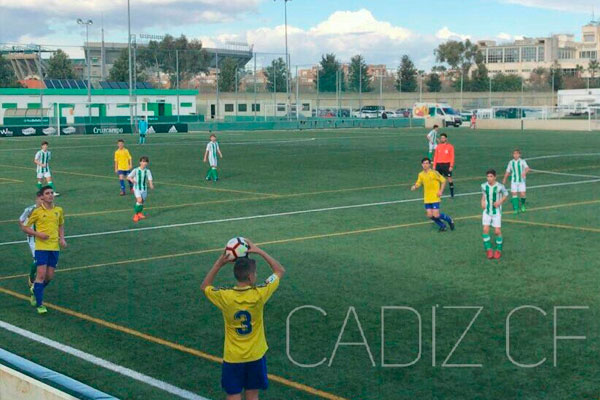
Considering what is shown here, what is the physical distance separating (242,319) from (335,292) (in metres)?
6.18

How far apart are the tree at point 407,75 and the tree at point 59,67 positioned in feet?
169

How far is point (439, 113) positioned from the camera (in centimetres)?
9381

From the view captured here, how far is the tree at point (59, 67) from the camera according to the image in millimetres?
127062

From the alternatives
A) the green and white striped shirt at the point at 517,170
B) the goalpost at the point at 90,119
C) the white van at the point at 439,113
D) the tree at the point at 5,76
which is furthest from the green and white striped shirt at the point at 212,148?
the tree at the point at 5,76

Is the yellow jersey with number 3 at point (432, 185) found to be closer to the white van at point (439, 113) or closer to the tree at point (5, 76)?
the white van at point (439, 113)

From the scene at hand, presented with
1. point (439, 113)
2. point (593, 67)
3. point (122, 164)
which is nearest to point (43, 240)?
point (122, 164)

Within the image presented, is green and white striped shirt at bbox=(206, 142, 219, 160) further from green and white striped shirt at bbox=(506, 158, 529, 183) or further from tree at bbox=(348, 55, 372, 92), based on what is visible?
tree at bbox=(348, 55, 372, 92)

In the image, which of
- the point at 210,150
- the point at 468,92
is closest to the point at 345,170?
the point at 210,150

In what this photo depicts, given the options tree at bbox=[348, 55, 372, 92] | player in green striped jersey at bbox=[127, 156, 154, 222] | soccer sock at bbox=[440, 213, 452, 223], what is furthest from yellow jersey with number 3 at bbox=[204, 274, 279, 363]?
tree at bbox=[348, 55, 372, 92]

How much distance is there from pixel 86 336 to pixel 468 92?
114 metres

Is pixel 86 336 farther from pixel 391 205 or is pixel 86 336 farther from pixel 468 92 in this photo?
pixel 468 92

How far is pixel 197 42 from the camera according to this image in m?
161

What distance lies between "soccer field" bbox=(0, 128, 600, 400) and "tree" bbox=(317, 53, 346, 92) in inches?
3366

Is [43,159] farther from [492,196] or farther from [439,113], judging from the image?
[439,113]
